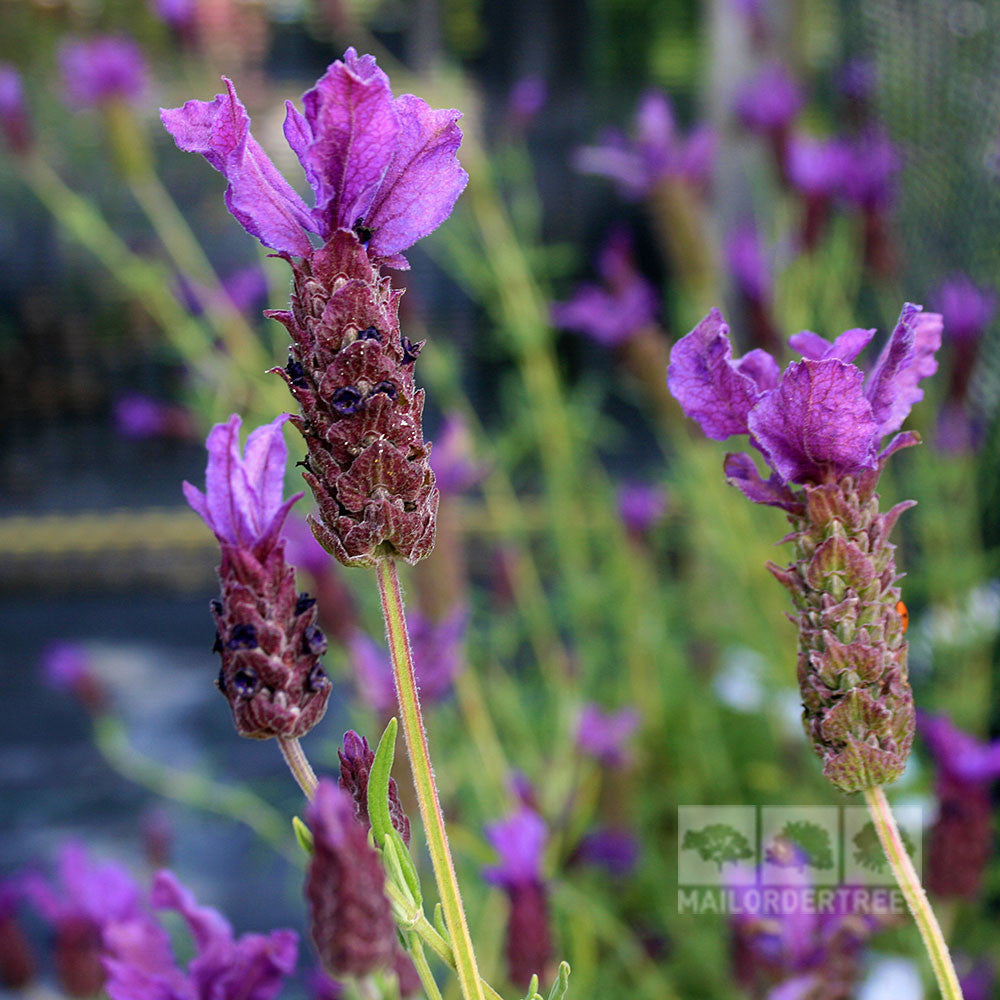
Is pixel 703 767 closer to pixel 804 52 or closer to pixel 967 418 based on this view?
pixel 967 418

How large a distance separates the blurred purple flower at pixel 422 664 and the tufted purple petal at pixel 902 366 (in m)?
0.60

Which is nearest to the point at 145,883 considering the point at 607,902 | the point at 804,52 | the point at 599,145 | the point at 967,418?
the point at 607,902

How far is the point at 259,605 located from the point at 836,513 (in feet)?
0.64

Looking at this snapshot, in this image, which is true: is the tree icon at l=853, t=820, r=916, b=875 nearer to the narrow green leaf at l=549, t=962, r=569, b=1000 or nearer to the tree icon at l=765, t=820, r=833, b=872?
the tree icon at l=765, t=820, r=833, b=872

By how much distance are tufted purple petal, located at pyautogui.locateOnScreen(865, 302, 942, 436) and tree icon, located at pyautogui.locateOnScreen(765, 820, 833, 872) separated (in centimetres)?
29

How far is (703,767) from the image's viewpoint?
5.53 ft

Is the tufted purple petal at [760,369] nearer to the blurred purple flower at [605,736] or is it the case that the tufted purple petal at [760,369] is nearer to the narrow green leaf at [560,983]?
the narrow green leaf at [560,983]

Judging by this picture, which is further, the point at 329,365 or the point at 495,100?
the point at 495,100

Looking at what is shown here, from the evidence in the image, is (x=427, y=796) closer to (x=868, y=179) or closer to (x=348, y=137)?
(x=348, y=137)

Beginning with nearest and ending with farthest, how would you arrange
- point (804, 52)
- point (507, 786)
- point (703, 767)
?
point (507, 786)
point (703, 767)
point (804, 52)

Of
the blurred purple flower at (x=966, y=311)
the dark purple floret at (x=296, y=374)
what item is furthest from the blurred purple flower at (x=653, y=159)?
the dark purple floret at (x=296, y=374)

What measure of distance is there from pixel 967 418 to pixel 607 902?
77 cm

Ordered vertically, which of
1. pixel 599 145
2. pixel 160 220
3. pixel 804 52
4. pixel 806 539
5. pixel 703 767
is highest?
pixel 599 145

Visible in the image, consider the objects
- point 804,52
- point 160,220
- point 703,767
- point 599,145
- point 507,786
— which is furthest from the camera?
point 599,145
